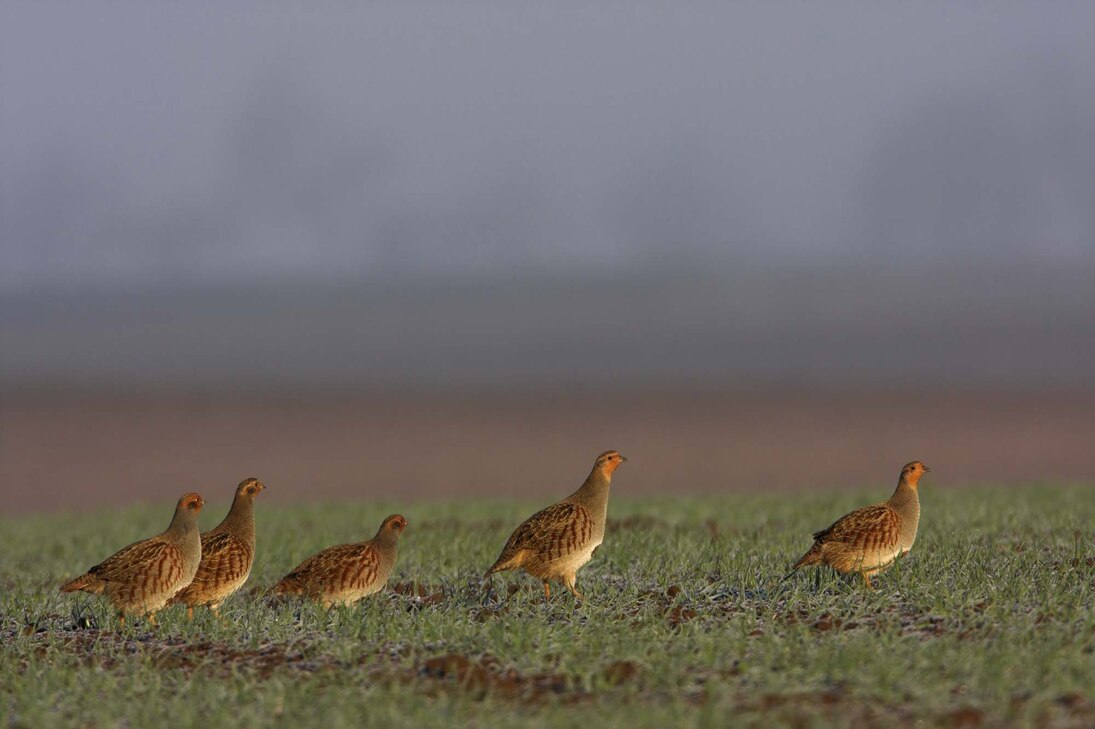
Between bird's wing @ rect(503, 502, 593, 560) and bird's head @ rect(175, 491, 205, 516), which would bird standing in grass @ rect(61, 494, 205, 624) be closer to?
bird's head @ rect(175, 491, 205, 516)

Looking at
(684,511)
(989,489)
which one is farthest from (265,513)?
(989,489)

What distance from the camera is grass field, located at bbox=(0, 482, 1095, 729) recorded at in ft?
27.7

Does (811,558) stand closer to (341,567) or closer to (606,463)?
(606,463)

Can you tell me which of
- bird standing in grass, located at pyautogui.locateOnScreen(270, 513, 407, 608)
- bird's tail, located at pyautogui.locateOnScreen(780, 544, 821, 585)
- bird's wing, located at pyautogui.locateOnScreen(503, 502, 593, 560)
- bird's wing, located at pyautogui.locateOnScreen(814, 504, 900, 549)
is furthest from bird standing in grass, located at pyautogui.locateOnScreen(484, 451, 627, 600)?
bird's wing, located at pyautogui.locateOnScreen(814, 504, 900, 549)

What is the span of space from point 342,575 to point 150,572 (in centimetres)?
184

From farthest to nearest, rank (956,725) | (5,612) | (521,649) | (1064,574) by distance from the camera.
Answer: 1. (5,612)
2. (1064,574)
3. (521,649)
4. (956,725)

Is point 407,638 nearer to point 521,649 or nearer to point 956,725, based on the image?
point 521,649

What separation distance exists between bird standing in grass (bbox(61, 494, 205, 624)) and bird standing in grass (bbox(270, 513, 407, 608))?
3.52 feet

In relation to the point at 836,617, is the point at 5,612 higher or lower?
lower

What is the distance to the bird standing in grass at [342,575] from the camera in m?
12.7

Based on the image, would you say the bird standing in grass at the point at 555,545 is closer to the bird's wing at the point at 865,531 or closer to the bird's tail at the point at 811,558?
the bird's tail at the point at 811,558

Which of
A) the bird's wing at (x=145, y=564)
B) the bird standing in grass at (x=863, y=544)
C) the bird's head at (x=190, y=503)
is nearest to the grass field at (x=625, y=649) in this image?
the bird standing in grass at (x=863, y=544)

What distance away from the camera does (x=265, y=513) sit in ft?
87.4

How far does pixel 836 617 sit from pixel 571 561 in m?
2.85
